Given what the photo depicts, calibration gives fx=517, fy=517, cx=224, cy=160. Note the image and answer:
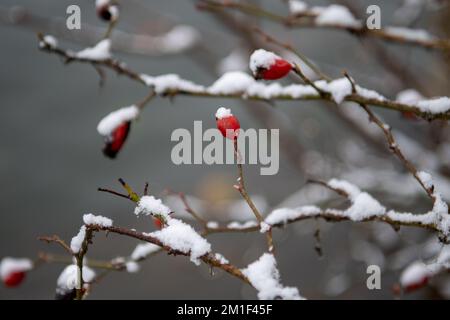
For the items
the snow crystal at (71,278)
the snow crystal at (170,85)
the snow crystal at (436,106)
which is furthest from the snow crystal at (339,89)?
the snow crystal at (71,278)

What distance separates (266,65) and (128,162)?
2.56 m

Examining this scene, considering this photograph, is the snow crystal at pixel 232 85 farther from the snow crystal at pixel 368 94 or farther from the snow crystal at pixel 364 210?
the snow crystal at pixel 364 210

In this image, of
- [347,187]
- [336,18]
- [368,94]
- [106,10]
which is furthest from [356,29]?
[106,10]

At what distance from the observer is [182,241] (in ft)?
2.24

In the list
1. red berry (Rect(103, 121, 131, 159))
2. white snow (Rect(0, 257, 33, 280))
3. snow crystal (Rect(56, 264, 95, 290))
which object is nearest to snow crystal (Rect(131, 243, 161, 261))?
snow crystal (Rect(56, 264, 95, 290))

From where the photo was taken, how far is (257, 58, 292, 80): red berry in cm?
86

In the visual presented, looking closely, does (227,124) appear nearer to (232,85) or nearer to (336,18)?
(232,85)

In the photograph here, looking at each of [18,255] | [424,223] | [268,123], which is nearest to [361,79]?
[268,123]

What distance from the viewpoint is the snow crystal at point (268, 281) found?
26.6 inches

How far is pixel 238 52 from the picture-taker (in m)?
2.47

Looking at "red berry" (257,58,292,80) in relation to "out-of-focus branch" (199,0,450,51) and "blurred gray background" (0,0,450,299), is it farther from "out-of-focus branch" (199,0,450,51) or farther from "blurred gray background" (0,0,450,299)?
"blurred gray background" (0,0,450,299)

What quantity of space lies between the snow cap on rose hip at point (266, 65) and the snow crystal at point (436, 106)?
0.75ft
